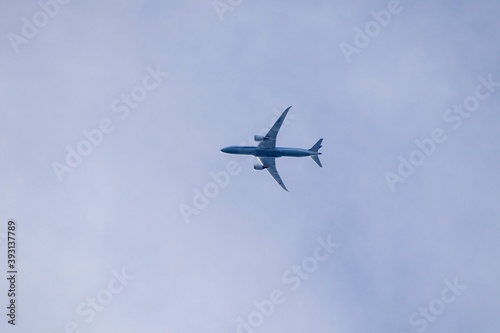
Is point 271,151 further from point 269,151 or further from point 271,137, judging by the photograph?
point 271,137

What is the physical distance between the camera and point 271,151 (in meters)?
102

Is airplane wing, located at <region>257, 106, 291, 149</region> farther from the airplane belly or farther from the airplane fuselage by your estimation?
the airplane fuselage

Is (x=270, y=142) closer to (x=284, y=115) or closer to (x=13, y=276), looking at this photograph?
(x=284, y=115)

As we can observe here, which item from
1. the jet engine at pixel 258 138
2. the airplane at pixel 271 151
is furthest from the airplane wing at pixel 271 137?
Result: the jet engine at pixel 258 138

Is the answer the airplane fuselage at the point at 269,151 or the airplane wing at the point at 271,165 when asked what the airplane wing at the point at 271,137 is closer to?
the airplane fuselage at the point at 269,151

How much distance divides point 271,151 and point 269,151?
1.47 feet

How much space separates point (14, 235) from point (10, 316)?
45.4ft

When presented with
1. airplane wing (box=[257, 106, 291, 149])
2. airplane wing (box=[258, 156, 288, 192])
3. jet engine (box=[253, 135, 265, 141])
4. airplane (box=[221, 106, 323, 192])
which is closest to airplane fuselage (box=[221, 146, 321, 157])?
airplane (box=[221, 106, 323, 192])

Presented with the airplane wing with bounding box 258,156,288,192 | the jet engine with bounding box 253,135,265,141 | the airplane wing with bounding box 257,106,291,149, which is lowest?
the airplane wing with bounding box 258,156,288,192

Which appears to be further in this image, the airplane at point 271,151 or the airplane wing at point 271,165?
the airplane wing at point 271,165

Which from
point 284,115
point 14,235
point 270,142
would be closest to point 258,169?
point 270,142

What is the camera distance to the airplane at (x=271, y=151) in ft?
328

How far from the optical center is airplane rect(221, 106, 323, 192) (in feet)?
328

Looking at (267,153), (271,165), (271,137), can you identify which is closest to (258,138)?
(271,137)
